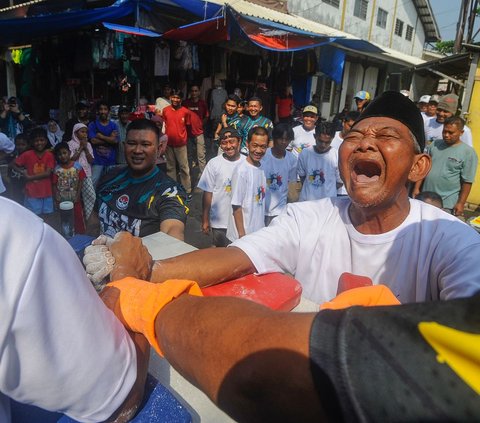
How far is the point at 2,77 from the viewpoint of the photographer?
8.74 meters

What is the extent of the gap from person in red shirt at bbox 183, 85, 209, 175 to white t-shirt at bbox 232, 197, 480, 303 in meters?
6.13

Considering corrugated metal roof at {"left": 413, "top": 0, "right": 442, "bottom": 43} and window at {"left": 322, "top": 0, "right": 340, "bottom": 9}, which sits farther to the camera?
corrugated metal roof at {"left": 413, "top": 0, "right": 442, "bottom": 43}

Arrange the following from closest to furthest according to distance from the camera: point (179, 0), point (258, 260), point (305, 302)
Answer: point (305, 302) < point (258, 260) < point (179, 0)

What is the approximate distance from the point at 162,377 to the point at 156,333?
428mm

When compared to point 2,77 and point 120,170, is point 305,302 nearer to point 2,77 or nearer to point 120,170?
point 120,170

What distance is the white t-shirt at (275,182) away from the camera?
447 centimetres

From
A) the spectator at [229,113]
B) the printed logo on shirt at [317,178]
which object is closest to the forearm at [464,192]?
the printed logo on shirt at [317,178]

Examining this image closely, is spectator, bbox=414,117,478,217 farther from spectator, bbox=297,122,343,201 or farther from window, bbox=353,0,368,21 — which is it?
window, bbox=353,0,368,21

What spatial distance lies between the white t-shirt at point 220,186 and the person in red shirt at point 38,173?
206 cm

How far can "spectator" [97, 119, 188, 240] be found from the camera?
2.55 meters

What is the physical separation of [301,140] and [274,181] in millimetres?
1647

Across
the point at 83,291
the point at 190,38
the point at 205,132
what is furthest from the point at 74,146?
the point at 83,291

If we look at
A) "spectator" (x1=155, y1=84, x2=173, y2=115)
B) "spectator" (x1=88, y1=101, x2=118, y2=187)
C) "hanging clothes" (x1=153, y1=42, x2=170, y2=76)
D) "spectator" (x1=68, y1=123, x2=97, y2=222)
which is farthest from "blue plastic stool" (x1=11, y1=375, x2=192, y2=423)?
"hanging clothes" (x1=153, y1=42, x2=170, y2=76)

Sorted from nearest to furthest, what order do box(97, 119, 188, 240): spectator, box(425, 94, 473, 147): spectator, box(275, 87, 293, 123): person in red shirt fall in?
box(97, 119, 188, 240): spectator
box(425, 94, 473, 147): spectator
box(275, 87, 293, 123): person in red shirt
